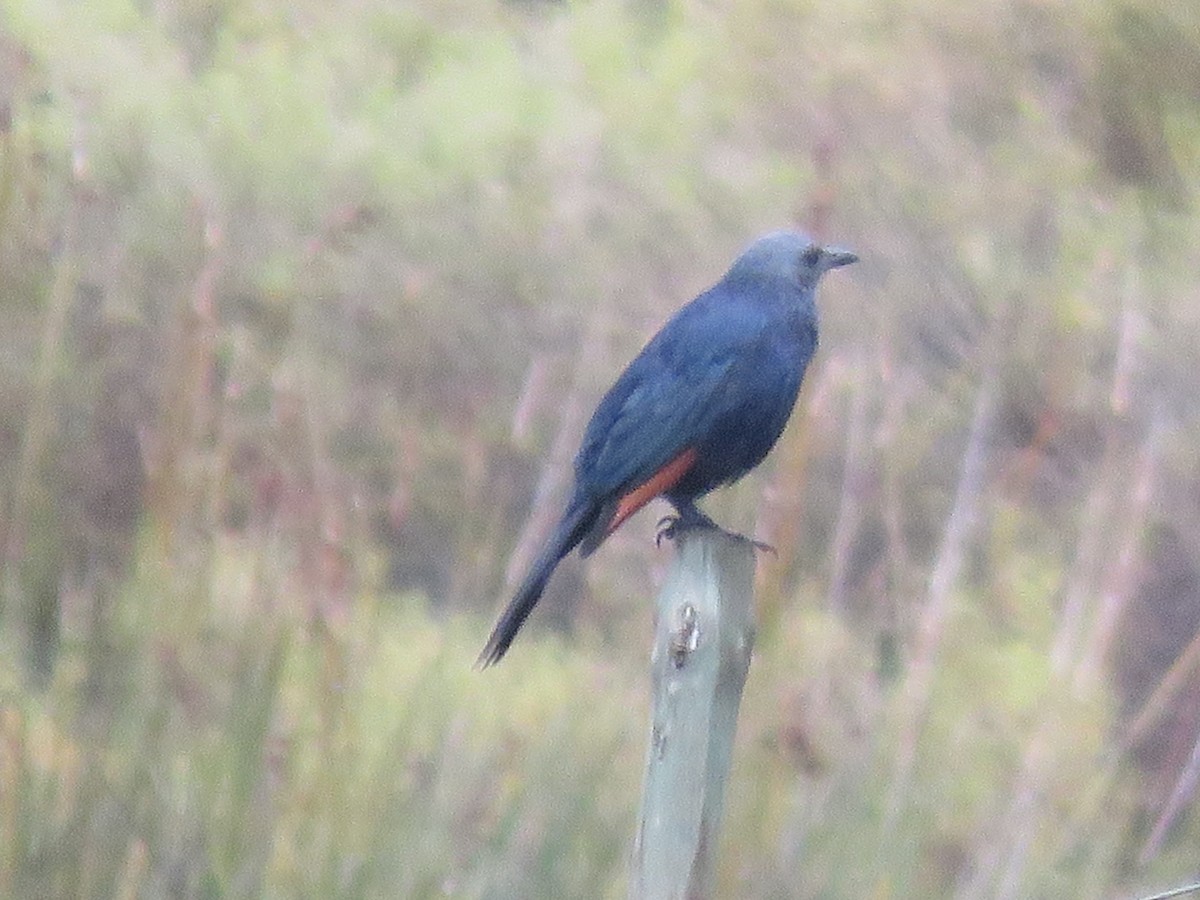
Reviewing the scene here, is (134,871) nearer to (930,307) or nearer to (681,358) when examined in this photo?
(681,358)

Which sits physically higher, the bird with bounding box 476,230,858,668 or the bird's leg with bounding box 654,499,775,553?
the bird with bounding box 476,230,858,668

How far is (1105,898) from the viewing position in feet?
11.5

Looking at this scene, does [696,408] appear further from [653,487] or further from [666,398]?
[653,487]

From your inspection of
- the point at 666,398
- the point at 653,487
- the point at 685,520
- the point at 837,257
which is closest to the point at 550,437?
the point at 837,257

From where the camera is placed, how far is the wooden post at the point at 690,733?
1.73 meters

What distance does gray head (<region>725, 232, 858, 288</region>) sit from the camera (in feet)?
10.1

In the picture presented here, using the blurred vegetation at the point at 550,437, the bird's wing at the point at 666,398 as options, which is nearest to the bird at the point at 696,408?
the bird's wing at the point at 666,398

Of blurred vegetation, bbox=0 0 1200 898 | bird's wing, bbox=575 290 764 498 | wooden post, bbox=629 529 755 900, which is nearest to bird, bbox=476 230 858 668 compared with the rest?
bird's wing, bbox=575 290 764 498

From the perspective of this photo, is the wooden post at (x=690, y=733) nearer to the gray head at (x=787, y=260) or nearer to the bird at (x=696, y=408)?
the bird at (x=696, y=408)

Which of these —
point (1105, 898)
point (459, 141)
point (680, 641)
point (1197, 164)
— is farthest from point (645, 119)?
point (680, 641)

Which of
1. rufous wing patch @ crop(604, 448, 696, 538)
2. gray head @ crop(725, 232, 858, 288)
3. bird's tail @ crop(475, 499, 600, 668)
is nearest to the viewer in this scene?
bird's tail @ crop(475, 499, 600, 668)

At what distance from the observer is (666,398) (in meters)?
2.83

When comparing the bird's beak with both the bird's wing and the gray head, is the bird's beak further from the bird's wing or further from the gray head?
the bird's wing

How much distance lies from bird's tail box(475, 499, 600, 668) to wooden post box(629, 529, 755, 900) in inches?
16.9
